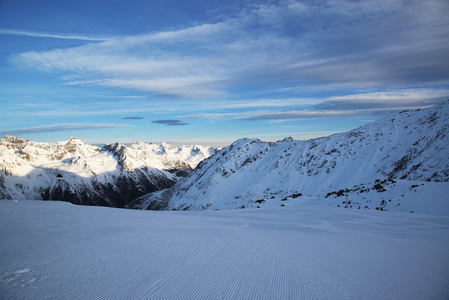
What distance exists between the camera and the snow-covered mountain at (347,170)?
27.8 m

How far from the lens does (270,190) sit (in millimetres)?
88438

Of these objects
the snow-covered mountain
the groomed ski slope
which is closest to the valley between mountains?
the snow-covered mountain

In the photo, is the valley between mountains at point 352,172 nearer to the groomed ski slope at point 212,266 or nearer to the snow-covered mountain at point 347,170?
the snow-covered mountain at point 347,170

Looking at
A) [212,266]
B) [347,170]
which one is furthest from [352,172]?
[212,266]

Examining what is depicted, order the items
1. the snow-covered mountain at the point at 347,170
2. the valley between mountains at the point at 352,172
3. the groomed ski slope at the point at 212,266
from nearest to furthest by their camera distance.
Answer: the groomed ski slope at the point at 212,266 → the valley between mountains at the point at 352,172 → the snow-covered mountain at the point at 347,170

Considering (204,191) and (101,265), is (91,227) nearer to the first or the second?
(101,265)

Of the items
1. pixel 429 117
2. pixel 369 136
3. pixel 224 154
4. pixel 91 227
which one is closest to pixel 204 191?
pixel 224 154

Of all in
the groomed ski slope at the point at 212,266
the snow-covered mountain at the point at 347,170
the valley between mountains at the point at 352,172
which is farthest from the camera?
the snow-covered mountain at the point at 347,170

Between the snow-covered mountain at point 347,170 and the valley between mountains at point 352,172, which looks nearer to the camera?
the valley between mountains at point 352,172

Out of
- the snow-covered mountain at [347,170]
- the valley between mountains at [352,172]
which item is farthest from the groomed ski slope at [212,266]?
the snow-covered mountain at [347,170]

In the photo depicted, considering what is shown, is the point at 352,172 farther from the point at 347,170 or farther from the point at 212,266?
the point at 212,266

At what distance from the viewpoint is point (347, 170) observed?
245 feet

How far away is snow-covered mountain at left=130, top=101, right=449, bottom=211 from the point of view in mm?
27828

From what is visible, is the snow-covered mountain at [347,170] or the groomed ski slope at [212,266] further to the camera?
the snow-covered mountain at [347,170]
